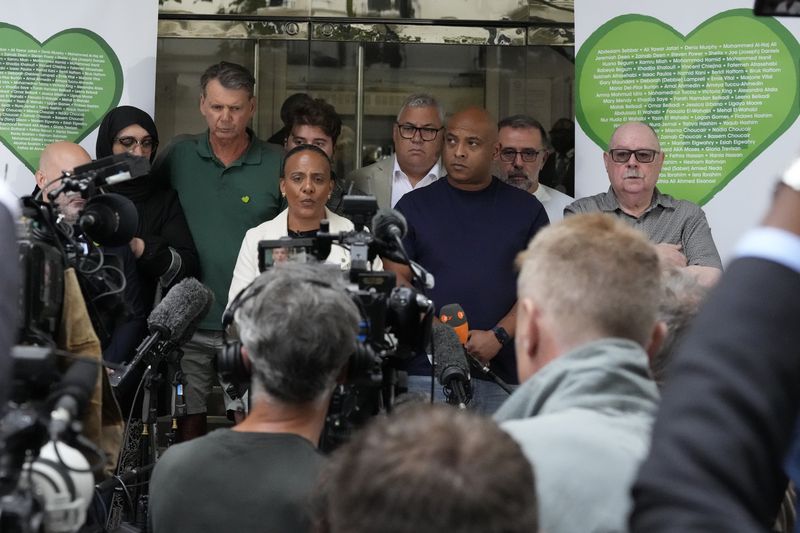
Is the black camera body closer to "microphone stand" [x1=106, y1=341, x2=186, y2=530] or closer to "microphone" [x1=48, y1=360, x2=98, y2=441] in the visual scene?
"microphone" [x1=48, y1=360, x2=98, y2=441]

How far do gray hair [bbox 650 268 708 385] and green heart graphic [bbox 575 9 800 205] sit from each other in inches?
108

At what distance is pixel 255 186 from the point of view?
18.3ft

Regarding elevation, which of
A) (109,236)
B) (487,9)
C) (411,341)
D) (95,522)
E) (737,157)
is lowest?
(95,522)

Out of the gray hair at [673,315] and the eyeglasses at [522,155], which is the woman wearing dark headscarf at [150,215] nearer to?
the eyeglasses at [522,155]

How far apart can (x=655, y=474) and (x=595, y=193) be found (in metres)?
4.66

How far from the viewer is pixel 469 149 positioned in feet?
17.2

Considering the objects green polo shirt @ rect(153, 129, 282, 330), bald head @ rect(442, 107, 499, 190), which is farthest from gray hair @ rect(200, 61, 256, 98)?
bald head @ rect(442, 107, 499, 190)

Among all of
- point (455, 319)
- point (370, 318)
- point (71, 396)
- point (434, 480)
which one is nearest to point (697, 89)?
point (455, 319)

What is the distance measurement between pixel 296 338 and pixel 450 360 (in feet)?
4.92

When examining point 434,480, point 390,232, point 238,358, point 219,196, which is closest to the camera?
point 434,480

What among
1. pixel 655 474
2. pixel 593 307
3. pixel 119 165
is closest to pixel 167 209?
pixel 119 165

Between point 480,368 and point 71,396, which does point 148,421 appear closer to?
point 480,368

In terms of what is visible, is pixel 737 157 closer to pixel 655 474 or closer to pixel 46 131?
pixel 46 131

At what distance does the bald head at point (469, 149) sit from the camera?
5215 mm
